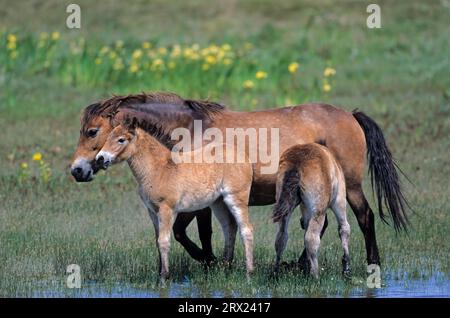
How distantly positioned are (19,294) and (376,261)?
3.58m

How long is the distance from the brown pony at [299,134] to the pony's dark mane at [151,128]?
28 cm

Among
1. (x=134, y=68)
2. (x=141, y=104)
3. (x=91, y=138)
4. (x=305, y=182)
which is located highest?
(x=134, y=68)

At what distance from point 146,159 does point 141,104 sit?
0.90 m

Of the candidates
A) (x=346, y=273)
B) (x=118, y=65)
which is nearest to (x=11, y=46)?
(x=118, y=65)

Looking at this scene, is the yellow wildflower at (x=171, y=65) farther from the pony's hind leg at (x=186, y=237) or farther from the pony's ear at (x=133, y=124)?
the pony's ear at (x=133, y=124)

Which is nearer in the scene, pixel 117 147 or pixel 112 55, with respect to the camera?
pixel 117 147

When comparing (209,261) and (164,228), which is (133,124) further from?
(209,261)

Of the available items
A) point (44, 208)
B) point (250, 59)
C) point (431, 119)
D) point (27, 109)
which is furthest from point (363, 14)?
point (44, 208)

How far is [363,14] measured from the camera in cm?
2494

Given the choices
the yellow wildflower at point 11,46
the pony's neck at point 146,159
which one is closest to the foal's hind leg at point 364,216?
the pony's neck at point 146,159

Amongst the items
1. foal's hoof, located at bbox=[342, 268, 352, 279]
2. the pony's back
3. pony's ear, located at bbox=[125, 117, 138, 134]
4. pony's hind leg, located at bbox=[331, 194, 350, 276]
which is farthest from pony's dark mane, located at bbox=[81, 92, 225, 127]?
foal's hoof, located at bbox=[342, 268, 352, 279]

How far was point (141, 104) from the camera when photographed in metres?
10.6

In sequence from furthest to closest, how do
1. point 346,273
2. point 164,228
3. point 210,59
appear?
point 210,59 → point 346,273 → point 164,228
